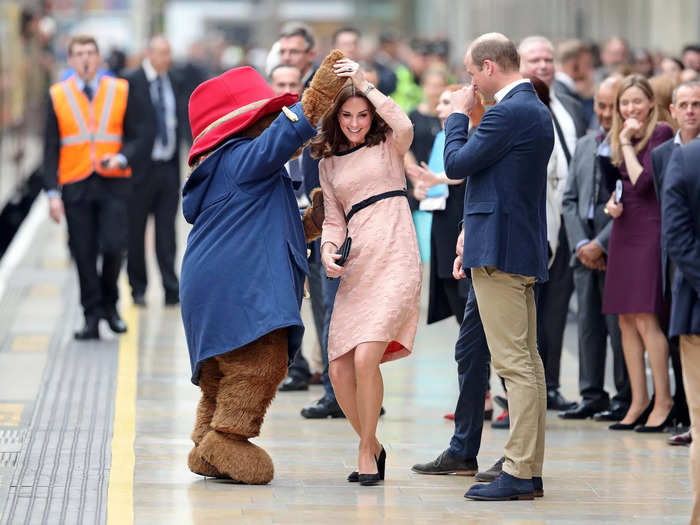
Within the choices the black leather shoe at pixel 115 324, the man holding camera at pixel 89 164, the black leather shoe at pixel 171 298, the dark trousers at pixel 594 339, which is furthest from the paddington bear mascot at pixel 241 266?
the black leather shoe at pixel 171 298

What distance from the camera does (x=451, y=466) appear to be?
738cm

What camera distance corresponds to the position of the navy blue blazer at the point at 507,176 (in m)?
6.66

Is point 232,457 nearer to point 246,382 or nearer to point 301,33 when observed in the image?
point 246,382

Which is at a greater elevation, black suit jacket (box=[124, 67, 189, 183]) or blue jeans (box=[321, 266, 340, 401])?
black suit jacket (box=[124, 67, 189, 183])

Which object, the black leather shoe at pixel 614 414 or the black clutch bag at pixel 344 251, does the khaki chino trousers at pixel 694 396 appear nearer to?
the black clutch bag at pixel 344 251

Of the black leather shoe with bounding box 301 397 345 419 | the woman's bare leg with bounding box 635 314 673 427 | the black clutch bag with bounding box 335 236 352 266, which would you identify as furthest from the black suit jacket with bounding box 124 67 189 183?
the black clutch bag with bounding box 335 236 352 266

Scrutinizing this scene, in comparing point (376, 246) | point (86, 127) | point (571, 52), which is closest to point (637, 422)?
point (376, 246)

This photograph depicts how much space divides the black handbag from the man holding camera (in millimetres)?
4617

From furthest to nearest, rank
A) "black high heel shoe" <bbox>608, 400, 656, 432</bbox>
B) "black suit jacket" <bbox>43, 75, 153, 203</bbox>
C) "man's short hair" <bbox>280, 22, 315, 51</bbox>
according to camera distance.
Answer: "black suit jacket" <bbox>43, 75, 153, 203</bbox> < "man's short hair" <bbox>280, 22, 315, 51</bbox> < "black high heel shoe" <bbox>608, 400, 656, 432</bbox>

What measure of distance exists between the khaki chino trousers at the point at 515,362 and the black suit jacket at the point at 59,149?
5.39 m

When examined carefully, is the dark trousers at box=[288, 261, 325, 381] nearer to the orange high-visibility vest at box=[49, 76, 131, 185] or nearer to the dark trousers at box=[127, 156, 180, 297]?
the orange high-visibility vest at box=[49, 76, 131, 185]

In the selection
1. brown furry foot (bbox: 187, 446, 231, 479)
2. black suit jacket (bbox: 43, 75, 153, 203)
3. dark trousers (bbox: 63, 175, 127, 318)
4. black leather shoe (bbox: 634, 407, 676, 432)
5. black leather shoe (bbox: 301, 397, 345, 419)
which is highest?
black suit jacket (bbox: 43, 75, 153, 203)

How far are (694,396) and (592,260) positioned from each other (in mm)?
2819

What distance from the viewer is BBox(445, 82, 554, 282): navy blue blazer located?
6660 mm
